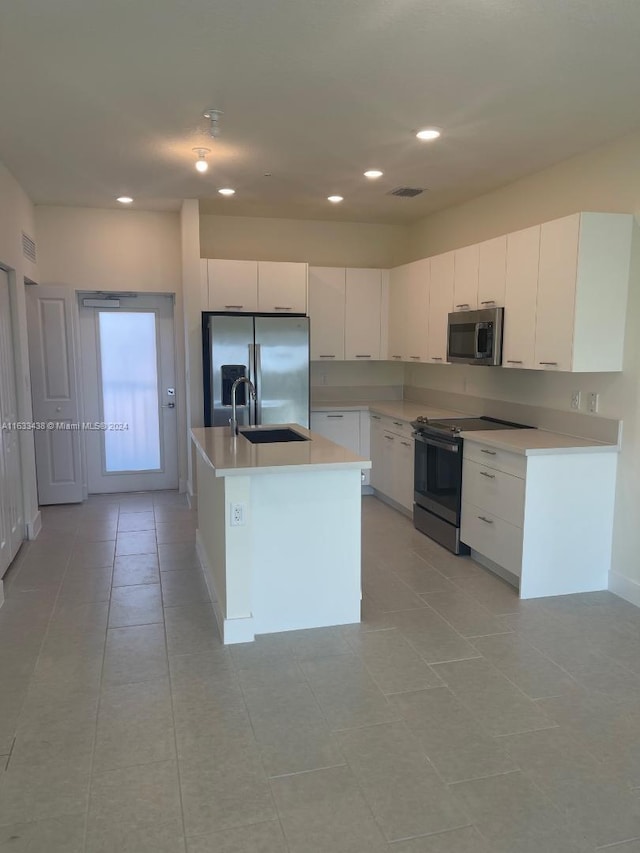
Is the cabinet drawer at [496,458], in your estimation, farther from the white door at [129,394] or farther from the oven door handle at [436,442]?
the white door at [129,394]

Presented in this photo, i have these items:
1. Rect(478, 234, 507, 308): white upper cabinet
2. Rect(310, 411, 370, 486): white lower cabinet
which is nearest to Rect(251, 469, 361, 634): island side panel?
Rect(478, 234, 507, 308): white upper cabinet

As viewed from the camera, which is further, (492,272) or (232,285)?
(232,285)

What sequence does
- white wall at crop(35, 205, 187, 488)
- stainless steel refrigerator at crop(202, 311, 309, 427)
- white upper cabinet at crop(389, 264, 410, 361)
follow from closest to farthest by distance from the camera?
stainless steel refrigerator at crop(202, 311, 309, 427) < white wall at crop(35, 205, 187, 488) < white upper cabinet at crop(389, 264, 410, 361)

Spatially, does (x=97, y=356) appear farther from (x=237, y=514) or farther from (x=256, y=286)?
(x=237, y=514)

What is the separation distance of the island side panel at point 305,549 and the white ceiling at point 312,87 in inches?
76.8

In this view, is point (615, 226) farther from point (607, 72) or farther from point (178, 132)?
point (178, 132)

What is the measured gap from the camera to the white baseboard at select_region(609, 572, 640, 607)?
3700 millimetres

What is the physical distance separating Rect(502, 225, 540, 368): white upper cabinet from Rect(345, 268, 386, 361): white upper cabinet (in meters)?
2.16

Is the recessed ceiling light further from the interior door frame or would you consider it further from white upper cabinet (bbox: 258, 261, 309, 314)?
the interior door frame

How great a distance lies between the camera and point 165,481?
6527 millimetres

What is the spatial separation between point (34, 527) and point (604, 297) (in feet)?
14.8

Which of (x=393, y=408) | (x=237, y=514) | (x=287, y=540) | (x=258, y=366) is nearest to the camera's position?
(x=237, y=514)

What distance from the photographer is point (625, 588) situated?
3787 mm

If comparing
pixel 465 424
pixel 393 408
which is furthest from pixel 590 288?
pixel 393 408
